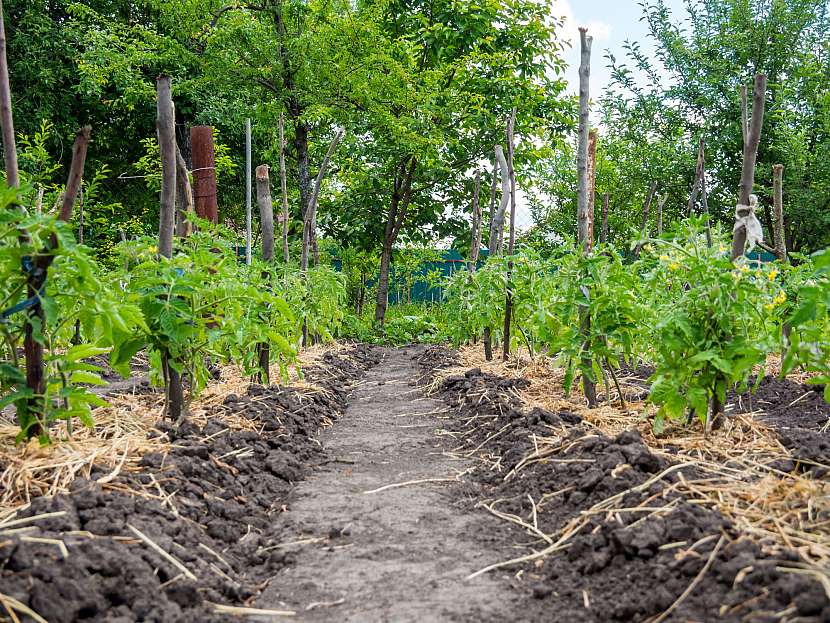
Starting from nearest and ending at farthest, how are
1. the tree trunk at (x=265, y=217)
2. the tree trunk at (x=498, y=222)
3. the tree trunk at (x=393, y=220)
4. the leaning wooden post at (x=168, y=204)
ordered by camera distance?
the leaning wooden post at (x=168, y=204) < the tree trunk at (x=265, y=217) < the tree trunk at (x=498, y=222) < the tree trunk at (x=393, y=220)

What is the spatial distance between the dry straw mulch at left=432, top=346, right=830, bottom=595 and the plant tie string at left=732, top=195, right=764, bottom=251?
1.05 m

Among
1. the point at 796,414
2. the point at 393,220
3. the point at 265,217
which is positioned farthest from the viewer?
the point at 393,220

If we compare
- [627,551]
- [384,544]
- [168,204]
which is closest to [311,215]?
[168,204]

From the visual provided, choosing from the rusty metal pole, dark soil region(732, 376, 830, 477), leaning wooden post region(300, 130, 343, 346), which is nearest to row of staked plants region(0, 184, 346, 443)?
the rusty metal pole

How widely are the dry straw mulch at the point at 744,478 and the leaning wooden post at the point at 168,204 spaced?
212 cm

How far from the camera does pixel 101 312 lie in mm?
3059

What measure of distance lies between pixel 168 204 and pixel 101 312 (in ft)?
5.08

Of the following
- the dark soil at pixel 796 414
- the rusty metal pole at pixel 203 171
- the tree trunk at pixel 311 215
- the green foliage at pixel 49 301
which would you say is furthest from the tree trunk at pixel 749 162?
the tree trunk at pixel 311 215

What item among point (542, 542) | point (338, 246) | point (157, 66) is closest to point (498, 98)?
→ point (338, 246)

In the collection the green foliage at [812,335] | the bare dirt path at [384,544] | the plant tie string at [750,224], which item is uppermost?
the plant tie string at [750,224]

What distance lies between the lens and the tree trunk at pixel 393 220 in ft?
51.8

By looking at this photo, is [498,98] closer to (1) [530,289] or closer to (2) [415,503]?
(1) [530,289]

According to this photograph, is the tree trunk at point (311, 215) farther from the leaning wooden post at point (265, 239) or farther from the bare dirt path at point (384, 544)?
the bare dirt path at point (384, 544)

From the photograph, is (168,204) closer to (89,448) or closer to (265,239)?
(89,448)
